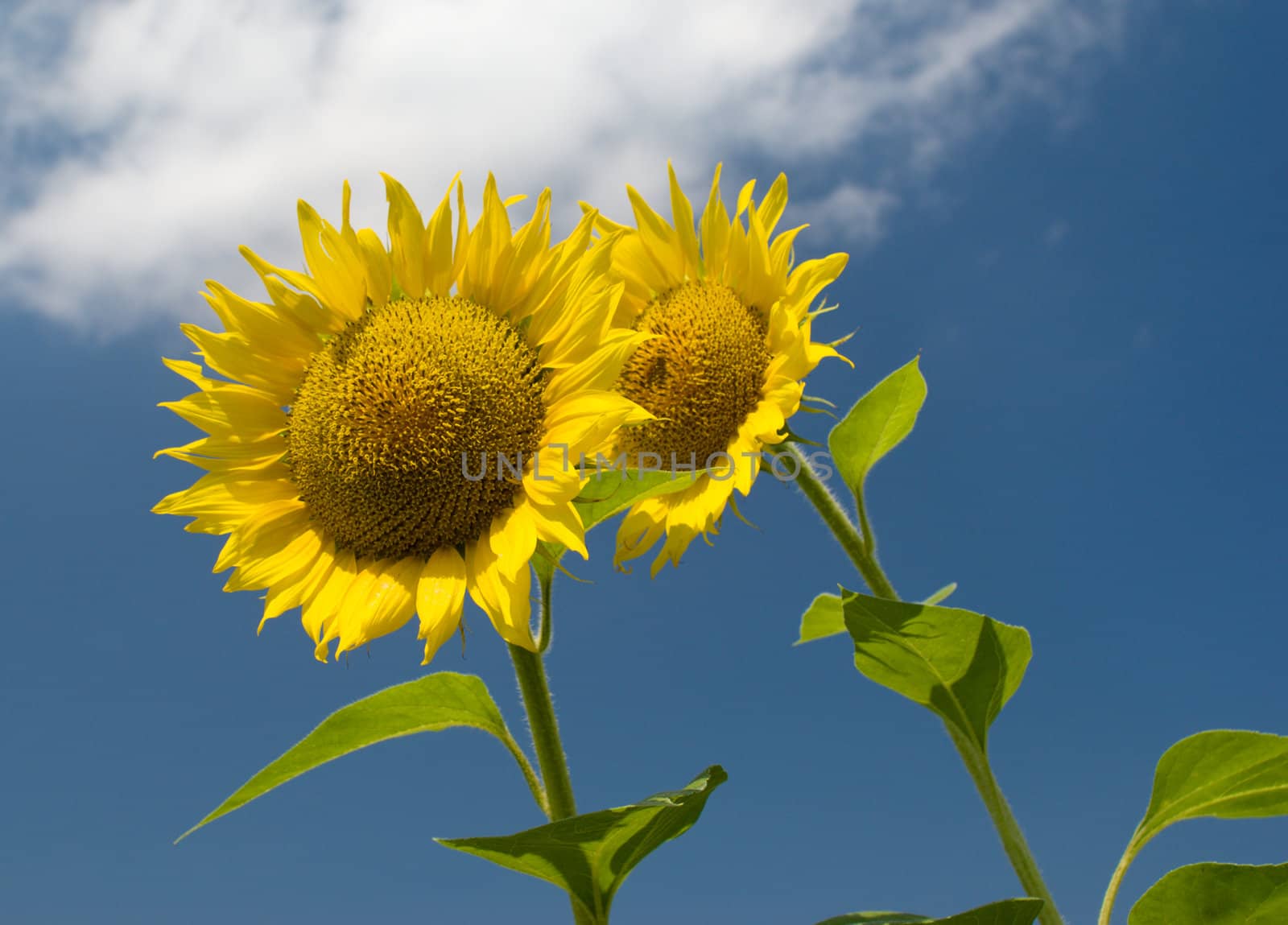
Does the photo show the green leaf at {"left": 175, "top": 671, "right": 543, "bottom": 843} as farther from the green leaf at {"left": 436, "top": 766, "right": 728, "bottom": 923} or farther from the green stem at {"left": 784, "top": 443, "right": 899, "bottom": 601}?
the green stem at {"left": 784, "top": 443, "right": 899, "bottom": 601}

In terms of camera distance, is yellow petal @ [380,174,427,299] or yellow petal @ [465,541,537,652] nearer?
yellow petal @ [465,541,537,652]

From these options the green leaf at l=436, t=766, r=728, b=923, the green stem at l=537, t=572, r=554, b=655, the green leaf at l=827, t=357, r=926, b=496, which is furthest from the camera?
the green leaf at l=827, t=357, r=926, b=496

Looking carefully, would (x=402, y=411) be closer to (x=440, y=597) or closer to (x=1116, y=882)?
(x=440, y=597)

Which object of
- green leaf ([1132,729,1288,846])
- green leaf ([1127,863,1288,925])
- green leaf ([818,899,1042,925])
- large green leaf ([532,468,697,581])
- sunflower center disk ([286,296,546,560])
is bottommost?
green leaf ([1127,863,1288,925])

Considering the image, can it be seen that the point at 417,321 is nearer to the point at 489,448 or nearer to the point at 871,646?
the point at 489,448

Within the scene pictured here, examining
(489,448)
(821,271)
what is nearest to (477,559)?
(489,448)

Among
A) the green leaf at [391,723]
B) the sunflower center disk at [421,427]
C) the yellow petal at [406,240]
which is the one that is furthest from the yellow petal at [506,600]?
the yellow petal at [406,240]

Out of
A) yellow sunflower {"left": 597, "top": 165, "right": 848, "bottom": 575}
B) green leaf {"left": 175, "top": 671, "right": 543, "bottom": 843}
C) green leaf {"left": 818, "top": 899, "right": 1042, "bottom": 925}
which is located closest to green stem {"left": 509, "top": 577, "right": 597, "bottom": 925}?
green leaf {"left": 175, "top": 671, "right": 543, "bottom": 843}
